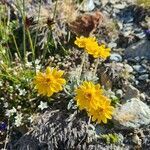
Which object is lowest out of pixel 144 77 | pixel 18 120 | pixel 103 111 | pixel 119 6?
pixel 18 120

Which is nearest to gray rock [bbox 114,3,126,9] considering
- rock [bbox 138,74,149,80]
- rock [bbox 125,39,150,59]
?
rock [bbox 125,39,150,59]

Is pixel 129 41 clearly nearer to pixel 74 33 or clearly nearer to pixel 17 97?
pixel 74 33

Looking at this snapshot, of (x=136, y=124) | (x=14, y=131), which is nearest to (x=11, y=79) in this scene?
(x=14, y=131)

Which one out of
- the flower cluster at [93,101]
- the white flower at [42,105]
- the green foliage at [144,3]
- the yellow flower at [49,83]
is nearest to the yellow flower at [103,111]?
the flower cluster at [93,101]

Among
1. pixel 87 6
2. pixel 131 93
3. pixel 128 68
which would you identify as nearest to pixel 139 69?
pixel 128 68

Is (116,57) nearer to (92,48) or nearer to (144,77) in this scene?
(144,77)
